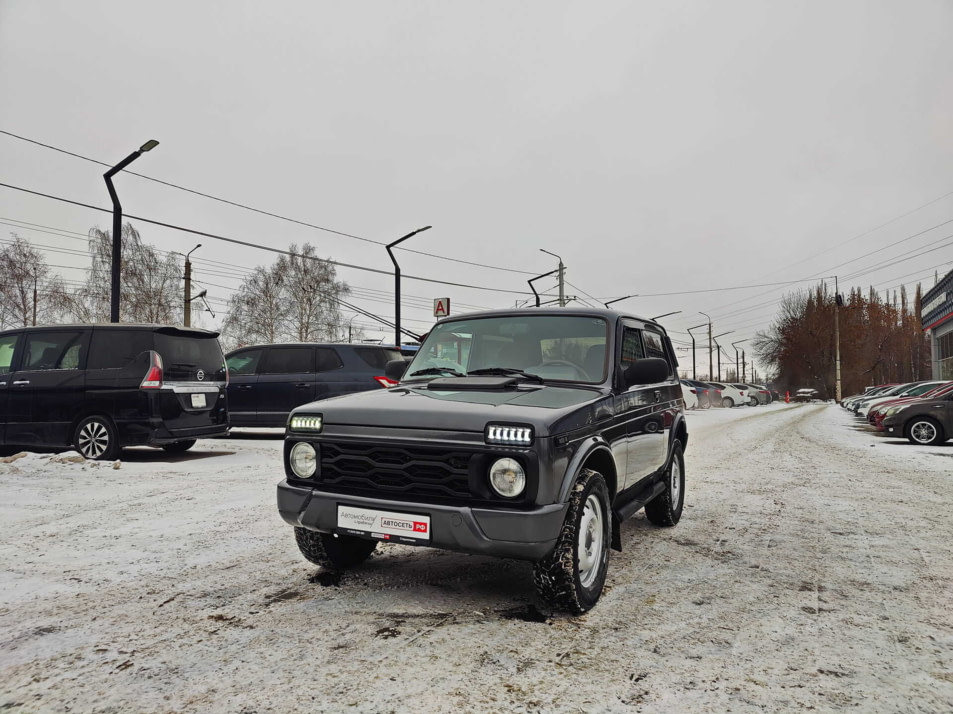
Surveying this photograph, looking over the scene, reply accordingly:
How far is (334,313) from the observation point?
46.5m

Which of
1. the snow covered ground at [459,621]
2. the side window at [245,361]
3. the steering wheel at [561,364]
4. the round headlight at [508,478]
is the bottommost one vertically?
the snow covered ground at [459,621]

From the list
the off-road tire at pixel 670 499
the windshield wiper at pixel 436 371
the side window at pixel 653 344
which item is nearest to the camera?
the windshield wiper at pixel 436 371

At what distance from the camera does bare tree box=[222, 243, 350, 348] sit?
4509 centimetres

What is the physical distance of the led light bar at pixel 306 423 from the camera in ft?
11.4

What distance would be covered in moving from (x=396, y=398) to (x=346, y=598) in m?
1.13

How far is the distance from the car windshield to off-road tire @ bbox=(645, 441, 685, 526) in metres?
1.65

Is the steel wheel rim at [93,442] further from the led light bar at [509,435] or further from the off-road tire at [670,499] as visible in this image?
the led light bar at [509,435]

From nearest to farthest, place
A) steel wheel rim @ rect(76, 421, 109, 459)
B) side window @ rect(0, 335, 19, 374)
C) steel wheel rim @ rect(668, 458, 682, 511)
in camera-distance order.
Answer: steel wheel rim @ rect(668, 458, 682, 511)
steel wheel rim @ rect(76, 421, 109, 459)
side window @ rect(0, 335, 19, 374)

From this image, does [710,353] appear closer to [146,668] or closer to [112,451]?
[112,451]

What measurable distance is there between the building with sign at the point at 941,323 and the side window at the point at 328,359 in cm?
3967

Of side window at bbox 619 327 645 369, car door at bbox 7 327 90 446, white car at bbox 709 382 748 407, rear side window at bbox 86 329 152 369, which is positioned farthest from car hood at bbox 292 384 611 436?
white car at bbox 709 382 748 407

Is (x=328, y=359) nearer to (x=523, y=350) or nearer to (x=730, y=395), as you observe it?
(x=523, y=350)

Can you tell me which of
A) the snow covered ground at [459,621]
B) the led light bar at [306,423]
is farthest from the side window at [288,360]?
the led light bar at [306,423]

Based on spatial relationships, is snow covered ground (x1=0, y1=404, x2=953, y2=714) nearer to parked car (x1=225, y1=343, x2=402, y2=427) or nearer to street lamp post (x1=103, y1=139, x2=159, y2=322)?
parked car (x1=225, y1=343, x2=402, y2=427)
